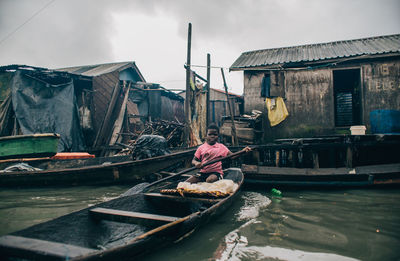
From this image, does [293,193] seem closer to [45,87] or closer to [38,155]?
[38,155]

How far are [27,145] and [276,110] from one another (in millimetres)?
9021

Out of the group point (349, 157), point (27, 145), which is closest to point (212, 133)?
point (349, 157)

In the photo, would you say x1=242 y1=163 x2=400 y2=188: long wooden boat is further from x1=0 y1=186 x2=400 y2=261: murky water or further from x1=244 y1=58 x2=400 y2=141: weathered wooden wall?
x1=244 y1=58 x2=400 y2=141: weathered wooden wall

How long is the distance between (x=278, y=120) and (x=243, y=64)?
3078 mm

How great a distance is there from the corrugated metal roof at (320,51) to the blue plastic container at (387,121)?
3124 millimetres

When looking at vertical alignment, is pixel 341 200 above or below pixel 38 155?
below

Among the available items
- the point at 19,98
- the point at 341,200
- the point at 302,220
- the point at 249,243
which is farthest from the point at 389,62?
the point at 19,98

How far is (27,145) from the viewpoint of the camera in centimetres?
655

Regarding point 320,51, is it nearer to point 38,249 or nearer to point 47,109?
point 38,249

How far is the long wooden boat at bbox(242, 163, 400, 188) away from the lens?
5203 millimetres

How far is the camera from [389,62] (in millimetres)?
8180

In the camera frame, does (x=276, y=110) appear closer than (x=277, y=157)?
No

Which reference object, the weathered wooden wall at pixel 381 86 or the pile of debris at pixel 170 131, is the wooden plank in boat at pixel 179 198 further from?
the weathered wooden wall at pixel 381 86

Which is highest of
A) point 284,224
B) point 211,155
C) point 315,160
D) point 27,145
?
point 27,145
